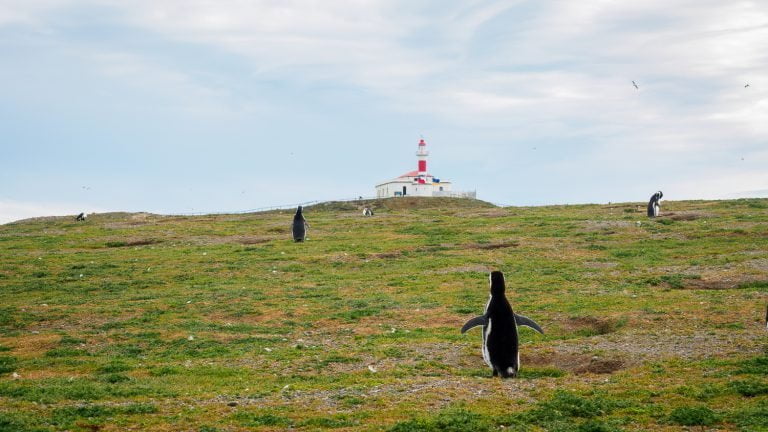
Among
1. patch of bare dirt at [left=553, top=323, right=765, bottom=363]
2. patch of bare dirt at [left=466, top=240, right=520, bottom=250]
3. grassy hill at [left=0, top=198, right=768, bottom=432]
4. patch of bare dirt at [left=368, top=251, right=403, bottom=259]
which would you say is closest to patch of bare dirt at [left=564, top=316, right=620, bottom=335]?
grassy hill at [left=0, top=198, right=768, bottom=432]

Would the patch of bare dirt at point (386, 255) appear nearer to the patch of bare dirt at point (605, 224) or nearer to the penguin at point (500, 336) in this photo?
the patch of bare dirt at point (605, 224)

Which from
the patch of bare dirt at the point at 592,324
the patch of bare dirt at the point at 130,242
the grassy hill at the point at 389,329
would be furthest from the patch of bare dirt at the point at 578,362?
the patch of bare dirt at the point at 130,242

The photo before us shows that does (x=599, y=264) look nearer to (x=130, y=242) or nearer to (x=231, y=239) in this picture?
(x=231, y=239)

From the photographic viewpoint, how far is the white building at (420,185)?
115625mm

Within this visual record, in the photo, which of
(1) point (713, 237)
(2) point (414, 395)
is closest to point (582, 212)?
(1) point (713, 237)

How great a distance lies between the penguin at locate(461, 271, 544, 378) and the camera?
599 inches

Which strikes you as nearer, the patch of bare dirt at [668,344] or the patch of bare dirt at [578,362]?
the patch of bare dirt at [578,362]

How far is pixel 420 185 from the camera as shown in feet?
378

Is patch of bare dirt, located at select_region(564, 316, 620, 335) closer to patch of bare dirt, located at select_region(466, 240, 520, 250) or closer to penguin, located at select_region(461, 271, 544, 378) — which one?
penguin, located at select_region(461, 271, 544, 378)

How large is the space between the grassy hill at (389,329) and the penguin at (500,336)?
14.9 inches

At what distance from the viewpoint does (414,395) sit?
44.0 feet

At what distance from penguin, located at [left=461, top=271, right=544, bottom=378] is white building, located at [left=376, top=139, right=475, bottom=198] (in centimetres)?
9870

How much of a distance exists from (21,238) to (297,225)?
20.4 m

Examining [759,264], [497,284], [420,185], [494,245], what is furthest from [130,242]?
[420,185]
